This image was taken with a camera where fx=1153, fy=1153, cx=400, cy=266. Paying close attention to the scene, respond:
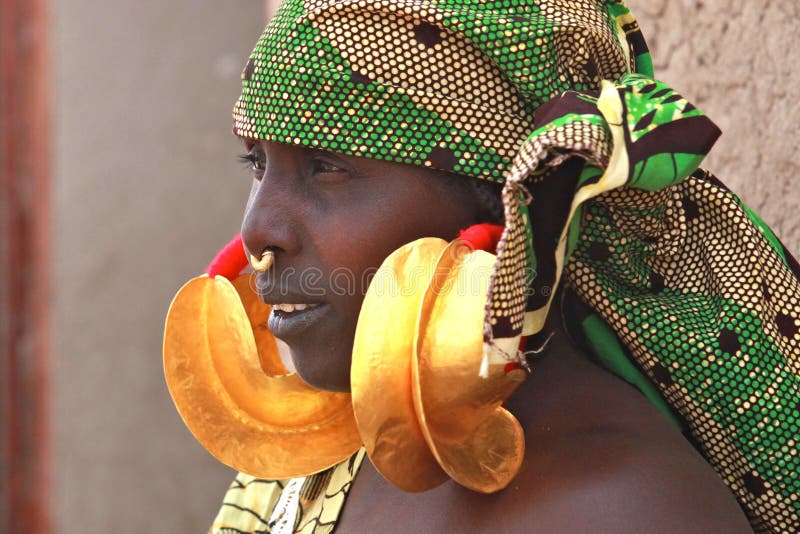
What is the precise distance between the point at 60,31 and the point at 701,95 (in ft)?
11.0

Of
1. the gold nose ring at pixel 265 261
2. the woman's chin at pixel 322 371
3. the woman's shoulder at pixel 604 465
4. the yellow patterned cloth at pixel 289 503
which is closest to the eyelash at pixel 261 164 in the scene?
the gold nose ring at pixel 265 261

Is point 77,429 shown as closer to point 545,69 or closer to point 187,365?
point 187,365

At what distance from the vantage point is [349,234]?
175cm

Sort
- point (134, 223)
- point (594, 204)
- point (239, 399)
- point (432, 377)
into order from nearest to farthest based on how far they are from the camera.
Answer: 1. point (432, 377)
2. point (594, 204)
3. point (239, 399)
4. point (134, 223)

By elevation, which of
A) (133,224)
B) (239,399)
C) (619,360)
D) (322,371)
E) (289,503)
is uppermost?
(619,360)

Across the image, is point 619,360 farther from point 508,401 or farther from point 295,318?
point 295,318

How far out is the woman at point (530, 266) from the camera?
1.56m

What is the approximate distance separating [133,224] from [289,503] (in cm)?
303

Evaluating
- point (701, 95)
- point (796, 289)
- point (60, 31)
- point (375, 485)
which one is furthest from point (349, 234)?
point (60, 31)

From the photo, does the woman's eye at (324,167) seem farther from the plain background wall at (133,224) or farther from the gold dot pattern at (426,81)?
the plain background wall at (133,224)

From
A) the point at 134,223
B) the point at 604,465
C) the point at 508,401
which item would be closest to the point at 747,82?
the point at 508,401

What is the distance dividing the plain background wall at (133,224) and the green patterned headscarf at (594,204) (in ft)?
10.0

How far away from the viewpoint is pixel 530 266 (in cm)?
157

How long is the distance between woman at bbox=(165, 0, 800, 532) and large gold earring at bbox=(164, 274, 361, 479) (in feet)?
1.06
